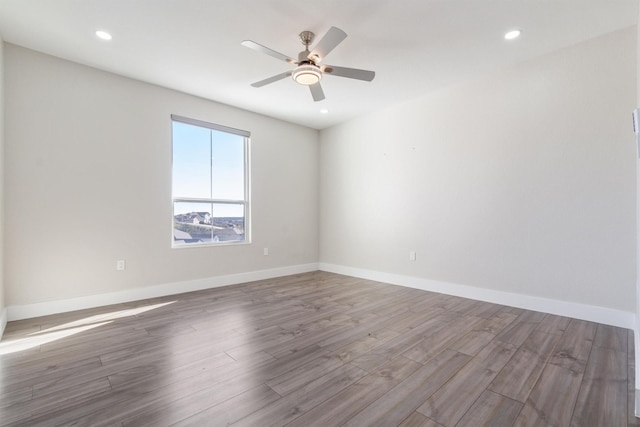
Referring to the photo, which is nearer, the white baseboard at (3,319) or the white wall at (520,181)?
the white baseboard at (3,319)

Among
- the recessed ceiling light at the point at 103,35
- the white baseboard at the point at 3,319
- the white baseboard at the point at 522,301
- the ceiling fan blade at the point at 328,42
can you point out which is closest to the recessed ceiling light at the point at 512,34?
the ceiling fan blade at the point at 328,42

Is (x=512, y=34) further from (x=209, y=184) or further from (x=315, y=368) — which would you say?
(x=209, y=184)

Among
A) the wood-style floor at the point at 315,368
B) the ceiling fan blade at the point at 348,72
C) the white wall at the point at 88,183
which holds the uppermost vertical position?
the ceiling fan blade at the point at 348,72

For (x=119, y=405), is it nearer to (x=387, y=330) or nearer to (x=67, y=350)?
(x=67, y=350)

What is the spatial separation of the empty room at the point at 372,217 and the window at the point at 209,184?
3cm

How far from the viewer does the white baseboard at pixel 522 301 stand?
270cm

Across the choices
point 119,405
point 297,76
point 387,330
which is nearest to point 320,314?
point 387,330

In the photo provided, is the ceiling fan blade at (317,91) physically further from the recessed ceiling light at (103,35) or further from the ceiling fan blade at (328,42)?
the recessed ceiling light at (103,35)

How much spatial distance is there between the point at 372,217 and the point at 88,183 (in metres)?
3.86

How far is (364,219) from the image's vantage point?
4.94m

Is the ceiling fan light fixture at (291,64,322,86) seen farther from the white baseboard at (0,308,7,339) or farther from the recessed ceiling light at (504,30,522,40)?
the white baseboard at (0,308,7,339)

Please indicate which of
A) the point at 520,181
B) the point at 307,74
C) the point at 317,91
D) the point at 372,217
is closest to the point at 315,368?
the point at 307,74

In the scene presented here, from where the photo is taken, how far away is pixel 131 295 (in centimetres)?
354

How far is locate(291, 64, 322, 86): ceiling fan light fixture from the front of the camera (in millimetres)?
2551
